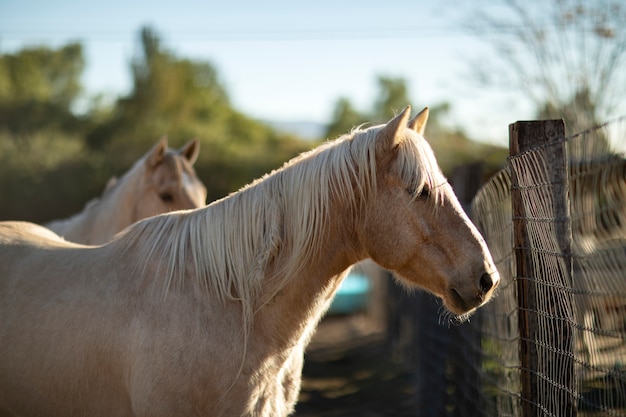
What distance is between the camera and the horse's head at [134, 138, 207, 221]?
538cm

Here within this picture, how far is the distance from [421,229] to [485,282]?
367 mm

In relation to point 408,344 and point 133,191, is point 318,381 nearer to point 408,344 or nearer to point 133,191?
point 408,344

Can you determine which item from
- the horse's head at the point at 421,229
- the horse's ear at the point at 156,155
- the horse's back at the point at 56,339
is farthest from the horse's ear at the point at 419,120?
the horse's ear at the point at 156,155

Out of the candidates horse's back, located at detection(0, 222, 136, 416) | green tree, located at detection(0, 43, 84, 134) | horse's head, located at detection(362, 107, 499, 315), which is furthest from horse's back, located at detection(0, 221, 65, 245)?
green tree, located at detection(0, 43, 84, 134)

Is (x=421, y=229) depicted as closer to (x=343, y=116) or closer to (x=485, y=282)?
(x=485, y=282)

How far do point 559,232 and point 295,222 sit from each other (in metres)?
1.20

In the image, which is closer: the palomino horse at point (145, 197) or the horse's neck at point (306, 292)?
the horse's neck at point (306, 292)

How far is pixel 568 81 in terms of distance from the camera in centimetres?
1196

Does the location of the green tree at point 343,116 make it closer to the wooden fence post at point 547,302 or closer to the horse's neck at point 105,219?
the horse's neck at point 105,219

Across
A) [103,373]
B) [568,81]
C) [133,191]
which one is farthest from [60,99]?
[103,373]

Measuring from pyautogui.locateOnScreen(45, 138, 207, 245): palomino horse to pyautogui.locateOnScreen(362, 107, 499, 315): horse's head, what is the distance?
269cm

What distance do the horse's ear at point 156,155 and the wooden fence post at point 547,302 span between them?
3301 mm

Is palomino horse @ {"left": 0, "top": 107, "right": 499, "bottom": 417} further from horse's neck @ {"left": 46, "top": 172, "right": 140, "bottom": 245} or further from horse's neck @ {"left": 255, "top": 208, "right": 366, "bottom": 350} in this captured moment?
horse's neck @ {"left": 46, "top": 172, "right": 140, "bottom": 245}

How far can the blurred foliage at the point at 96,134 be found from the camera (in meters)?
18.1
